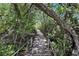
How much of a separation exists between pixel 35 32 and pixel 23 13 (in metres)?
0.20

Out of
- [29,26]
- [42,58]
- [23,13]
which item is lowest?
[42,58]

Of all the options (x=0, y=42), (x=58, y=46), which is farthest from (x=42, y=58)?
(x=0, y=42)

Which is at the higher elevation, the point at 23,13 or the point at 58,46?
the point at 23,13

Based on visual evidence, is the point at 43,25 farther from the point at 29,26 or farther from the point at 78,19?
the point at 78,19

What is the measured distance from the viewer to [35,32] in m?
1.16

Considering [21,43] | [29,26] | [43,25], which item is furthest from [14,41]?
[43,25]

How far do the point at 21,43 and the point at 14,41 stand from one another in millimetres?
63

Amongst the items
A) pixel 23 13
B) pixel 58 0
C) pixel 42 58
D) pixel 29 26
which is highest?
pixel 58 0

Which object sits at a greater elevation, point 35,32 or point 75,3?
point 75,3

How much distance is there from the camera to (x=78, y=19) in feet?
A: 3.81

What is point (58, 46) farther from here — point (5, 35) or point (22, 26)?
point (5, 35)

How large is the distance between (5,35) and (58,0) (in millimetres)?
557

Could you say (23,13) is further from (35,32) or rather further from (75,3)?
(75,3)

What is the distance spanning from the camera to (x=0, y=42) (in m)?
1.17
